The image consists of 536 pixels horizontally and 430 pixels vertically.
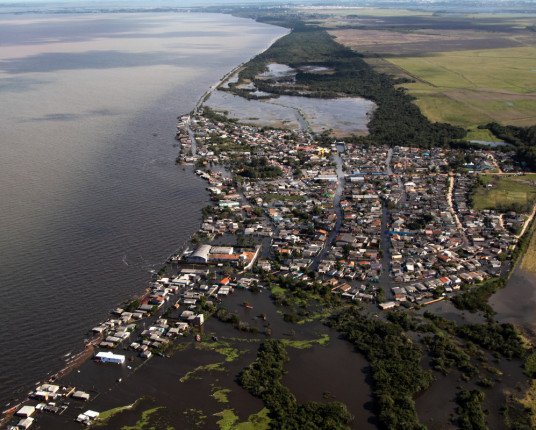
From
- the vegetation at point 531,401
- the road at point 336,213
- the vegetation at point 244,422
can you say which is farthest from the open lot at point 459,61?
the vegetation at point 244,422

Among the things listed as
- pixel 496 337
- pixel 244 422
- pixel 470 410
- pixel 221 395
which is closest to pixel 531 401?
pixel 470 410

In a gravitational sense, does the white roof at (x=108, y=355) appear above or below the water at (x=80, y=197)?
below

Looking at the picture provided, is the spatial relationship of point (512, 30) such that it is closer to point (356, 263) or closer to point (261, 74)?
point (261, 74)

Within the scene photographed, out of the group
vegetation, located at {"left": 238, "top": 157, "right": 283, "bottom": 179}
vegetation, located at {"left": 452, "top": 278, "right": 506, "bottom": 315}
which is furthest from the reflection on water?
vegetation, located at {"left": 452, "top": 278, "right": 506, "bottom": 315}

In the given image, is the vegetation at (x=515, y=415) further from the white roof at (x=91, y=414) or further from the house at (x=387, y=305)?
the white roof at (x=91, y=414)

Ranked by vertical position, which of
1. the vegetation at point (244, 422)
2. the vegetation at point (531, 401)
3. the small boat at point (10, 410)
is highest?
the vegetation at point (531, 401)

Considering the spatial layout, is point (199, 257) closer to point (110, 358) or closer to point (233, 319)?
point (233, 319)
